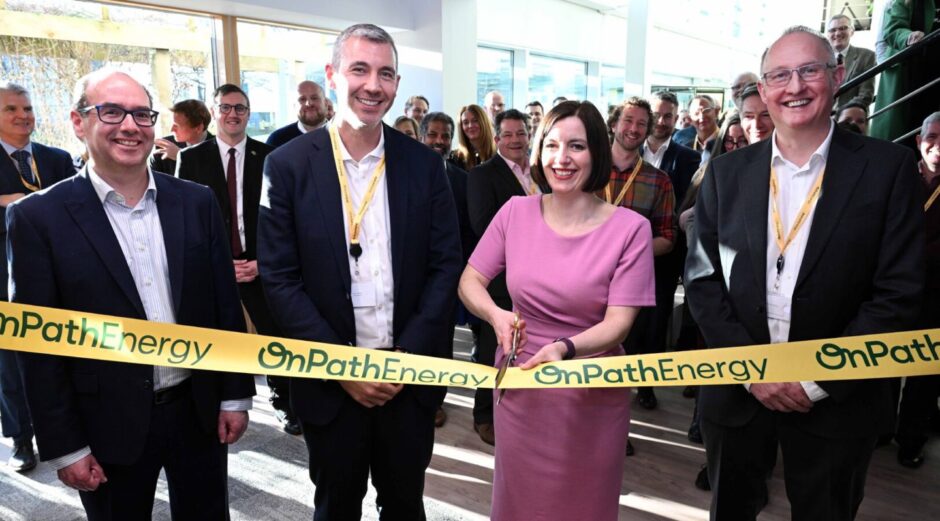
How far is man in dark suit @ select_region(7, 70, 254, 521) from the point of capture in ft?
5.69

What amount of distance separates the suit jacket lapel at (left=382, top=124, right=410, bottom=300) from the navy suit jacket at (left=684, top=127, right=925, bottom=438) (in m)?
0.99

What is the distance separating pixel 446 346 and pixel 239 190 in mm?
2190

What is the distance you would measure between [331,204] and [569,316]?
2.72 ft

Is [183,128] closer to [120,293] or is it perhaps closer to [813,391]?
[120,293]

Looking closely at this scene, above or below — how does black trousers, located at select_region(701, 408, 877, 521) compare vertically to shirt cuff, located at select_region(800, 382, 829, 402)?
below

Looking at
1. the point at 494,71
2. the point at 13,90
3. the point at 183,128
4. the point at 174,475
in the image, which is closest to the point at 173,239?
the point at 174,475

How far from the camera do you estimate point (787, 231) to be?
76.5 inches

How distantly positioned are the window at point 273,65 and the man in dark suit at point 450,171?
10.8 feet

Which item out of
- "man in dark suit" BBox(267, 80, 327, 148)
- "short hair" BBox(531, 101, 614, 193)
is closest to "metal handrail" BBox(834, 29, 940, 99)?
"short hair" BBox(531, 101, 614, 193)

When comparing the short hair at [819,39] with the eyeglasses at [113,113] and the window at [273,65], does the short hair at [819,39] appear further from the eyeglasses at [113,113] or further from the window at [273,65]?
the window at [273,65]

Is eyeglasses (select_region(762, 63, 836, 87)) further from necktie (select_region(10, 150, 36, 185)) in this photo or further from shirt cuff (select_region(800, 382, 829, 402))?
necktie (select_region(10, 150, 36, 185))


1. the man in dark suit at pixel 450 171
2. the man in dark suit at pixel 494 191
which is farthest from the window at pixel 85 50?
the man in dark suit at pixel 494 191

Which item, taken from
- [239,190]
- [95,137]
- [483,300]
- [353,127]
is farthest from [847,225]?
[239,190]

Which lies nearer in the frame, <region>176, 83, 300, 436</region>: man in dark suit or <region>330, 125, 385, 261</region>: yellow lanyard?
<region>330, 125, 385, 261</region>: yellow lanyard
